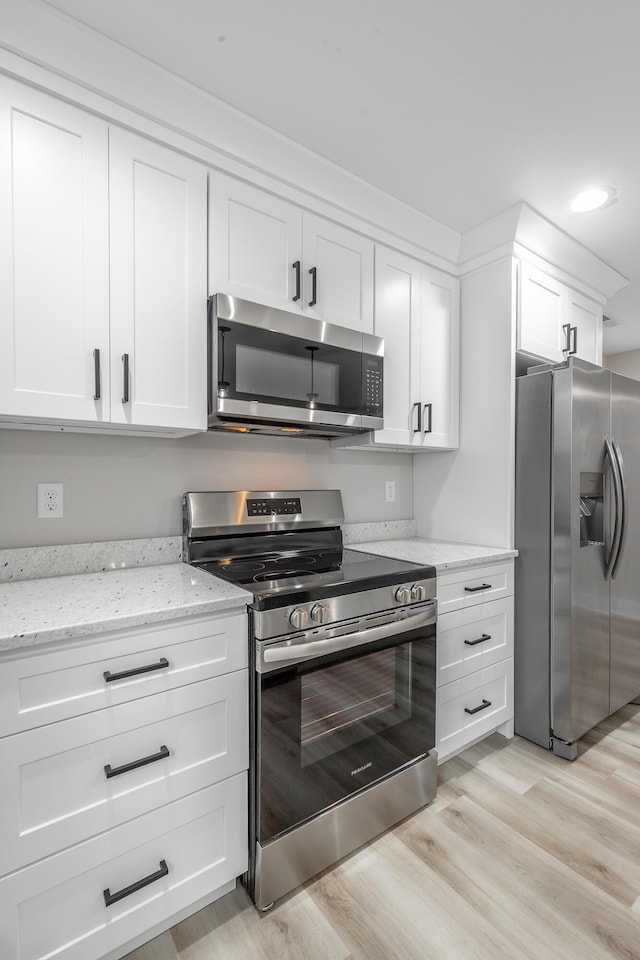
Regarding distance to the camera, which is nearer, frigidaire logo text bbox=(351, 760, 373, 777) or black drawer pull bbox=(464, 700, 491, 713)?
frigidaire logo text bbox=(351, 760, 373, 777)

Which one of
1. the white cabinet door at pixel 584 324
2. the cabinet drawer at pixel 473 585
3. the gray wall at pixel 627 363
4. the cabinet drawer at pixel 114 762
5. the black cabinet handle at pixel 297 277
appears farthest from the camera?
the gray wall at pixel 627 363

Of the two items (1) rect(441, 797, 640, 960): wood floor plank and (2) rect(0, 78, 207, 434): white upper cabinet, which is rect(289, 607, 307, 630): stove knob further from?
(1) rect(441, 797, 640, 960): wood floor plank

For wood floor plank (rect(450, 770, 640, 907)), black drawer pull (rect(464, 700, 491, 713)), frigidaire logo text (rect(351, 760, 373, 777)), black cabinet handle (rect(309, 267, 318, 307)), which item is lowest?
wood floor plank (rect(450, 770, 640, 907))

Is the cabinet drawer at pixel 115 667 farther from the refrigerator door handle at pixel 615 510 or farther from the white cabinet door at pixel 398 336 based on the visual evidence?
the refrigerator door handle at pixel 615 510

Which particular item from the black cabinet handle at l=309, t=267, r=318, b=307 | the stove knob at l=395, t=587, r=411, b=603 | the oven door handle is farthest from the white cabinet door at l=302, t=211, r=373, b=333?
the oven door handle

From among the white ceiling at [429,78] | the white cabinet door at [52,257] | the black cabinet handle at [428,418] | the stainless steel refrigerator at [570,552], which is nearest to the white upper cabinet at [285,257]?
the white ceiling at [429,78]

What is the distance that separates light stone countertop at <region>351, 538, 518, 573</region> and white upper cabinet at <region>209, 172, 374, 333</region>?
1039 millimetres

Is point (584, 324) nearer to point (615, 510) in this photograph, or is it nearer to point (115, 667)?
point (615, 510)

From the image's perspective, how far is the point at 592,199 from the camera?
85.3 inches

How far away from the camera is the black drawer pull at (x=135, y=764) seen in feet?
3.80

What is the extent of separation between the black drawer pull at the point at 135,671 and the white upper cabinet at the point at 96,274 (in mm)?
738

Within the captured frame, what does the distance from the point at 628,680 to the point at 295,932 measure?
2054mm

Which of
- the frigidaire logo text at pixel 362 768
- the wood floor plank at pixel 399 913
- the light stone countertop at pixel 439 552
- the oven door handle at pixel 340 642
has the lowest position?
the wood floor plank at pixel 399 913

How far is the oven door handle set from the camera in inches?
54.0
